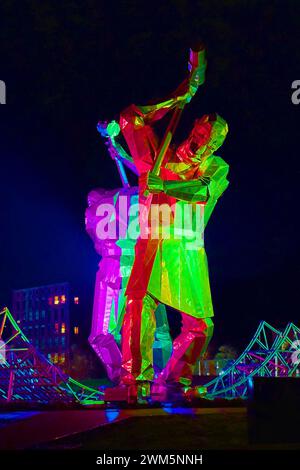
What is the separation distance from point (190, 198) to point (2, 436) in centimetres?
450

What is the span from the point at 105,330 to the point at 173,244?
189cm

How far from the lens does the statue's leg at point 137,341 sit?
1099 cm

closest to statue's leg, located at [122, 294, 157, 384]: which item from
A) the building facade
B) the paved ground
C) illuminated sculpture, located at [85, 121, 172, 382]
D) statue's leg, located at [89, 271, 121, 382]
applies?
illuminated sculpture, located at [85, 121, 172, 382]

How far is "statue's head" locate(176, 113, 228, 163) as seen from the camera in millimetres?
11406

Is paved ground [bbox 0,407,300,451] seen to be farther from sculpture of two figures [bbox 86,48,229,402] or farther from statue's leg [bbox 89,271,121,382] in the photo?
statue's leg [bbox 89,271,121,382]

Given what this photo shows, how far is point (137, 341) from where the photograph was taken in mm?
11031

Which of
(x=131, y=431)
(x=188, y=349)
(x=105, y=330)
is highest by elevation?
(x=105, y=330)

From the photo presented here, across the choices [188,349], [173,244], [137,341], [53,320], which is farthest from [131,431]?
[53,320]

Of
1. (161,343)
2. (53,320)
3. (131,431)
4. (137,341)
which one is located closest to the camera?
(131,431)

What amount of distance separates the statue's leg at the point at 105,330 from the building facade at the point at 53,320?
22.8 m

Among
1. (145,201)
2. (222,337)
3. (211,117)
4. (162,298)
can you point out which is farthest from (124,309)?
(222,337)

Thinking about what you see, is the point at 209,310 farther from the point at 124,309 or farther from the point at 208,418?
the point at 208,418

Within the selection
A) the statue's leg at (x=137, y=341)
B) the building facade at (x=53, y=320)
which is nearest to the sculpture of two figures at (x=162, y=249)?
the statue's leg at (x=137, y=341)

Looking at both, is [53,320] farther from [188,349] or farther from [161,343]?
[188,349]
